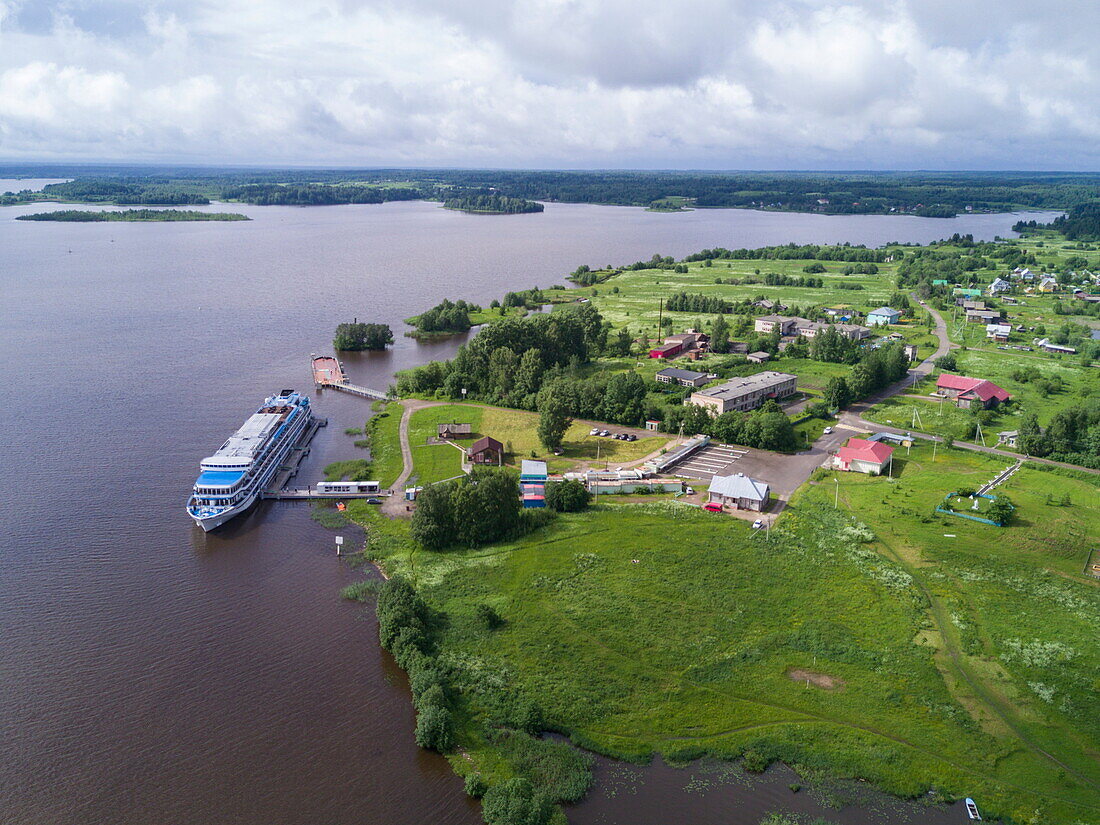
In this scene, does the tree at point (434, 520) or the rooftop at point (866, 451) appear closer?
the tree at point (434, 520)

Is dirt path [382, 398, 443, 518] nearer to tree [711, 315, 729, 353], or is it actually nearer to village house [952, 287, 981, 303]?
tree [711, 315, 729, 353]

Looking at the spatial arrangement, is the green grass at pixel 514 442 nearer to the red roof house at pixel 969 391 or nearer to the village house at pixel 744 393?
the village house at pixel 744 393

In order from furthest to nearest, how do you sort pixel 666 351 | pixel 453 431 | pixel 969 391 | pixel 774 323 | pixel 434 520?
pixel 774 323 < pixel 666 351 < pixel 969 391 < pixel 453 431 < pixel 434 520

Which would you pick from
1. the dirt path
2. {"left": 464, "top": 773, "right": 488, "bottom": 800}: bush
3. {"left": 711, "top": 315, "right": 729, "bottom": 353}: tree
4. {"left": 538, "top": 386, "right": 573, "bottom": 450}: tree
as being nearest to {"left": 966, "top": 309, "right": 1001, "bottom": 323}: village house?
{"left": 711, "top": 315, "right": 729, "bottom": 353}: tree

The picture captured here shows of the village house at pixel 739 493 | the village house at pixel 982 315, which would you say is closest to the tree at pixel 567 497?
the village house at pixel 739 493

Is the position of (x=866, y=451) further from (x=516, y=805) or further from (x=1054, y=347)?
(x=1054, y=347)

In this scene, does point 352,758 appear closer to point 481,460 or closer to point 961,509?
point 481,460

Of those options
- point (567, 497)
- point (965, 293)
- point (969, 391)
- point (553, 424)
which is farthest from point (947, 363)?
point (567, 497)
